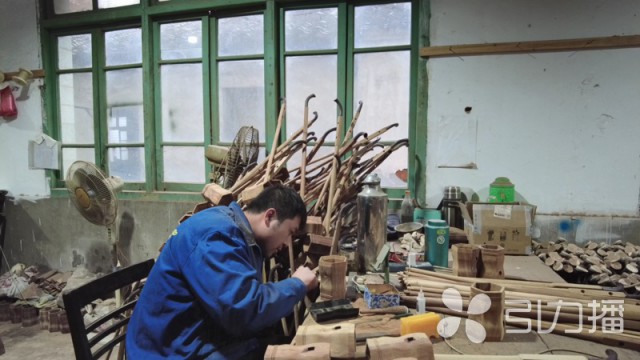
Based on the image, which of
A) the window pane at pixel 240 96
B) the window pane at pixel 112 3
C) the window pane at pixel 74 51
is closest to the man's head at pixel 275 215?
the window pane at pixel 240 96

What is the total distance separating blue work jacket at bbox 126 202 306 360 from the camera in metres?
1.17

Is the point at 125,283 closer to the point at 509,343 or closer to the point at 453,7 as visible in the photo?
the point at 509,343

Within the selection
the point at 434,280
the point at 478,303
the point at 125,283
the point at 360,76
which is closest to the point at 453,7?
the point at 360,76

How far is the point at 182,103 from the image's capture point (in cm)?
374

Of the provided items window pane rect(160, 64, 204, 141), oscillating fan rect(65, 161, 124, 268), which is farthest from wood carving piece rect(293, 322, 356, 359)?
window pane rect(160, 64, 204, 141)

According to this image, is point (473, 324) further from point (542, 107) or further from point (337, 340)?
point (542, 107)

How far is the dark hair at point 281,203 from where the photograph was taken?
1.43 m

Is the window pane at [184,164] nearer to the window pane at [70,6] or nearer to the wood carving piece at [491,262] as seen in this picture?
the window pane at [70,6]

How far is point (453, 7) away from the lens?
9.74 feet

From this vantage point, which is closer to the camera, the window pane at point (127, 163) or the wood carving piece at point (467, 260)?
the wood carving piece at point (467, 260)

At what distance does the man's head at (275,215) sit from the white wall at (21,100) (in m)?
3.89

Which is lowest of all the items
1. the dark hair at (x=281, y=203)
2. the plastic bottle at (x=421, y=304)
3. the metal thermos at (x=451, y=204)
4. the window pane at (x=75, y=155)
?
the plastic bottle at (x=421, y=304)

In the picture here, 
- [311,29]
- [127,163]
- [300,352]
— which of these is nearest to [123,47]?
[127,163]

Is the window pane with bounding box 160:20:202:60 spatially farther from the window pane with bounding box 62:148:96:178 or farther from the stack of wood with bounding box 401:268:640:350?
the stack of wood with bounding box 401:268:640:350
